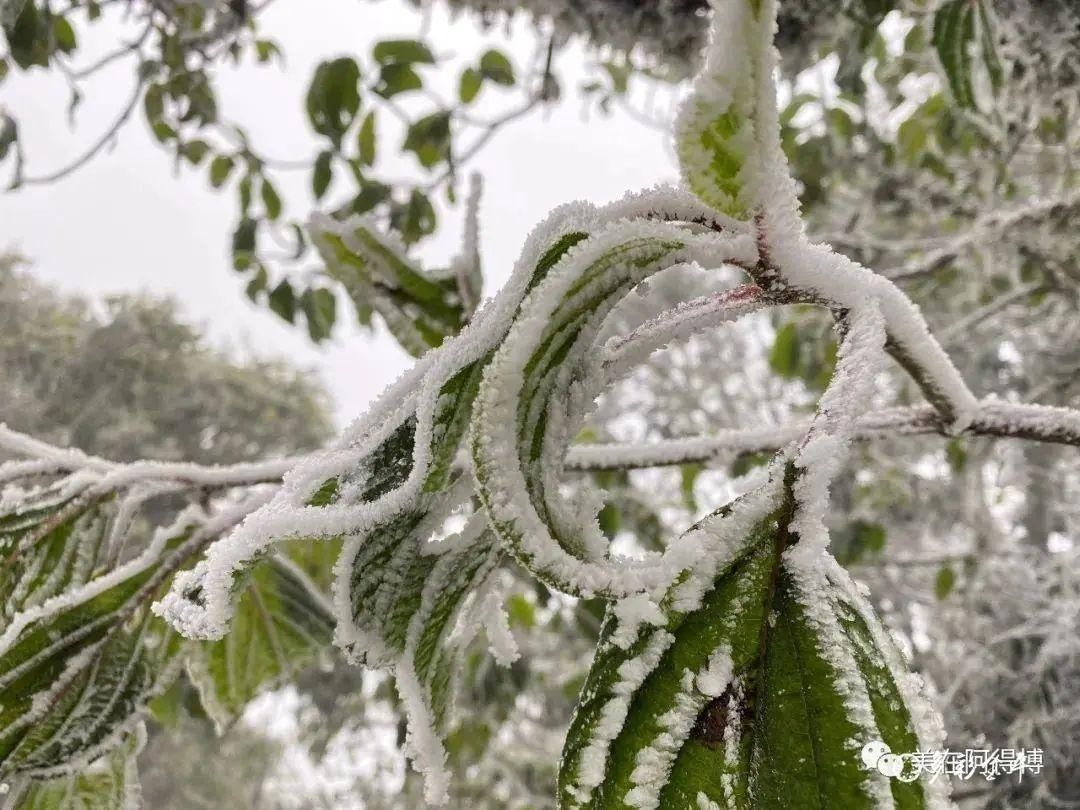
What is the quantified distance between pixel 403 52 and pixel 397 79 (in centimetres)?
4

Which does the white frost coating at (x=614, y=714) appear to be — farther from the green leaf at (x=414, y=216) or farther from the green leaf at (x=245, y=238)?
the green leaf at (x=245, y=238)

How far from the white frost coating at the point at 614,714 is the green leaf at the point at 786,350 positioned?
4.73 feet

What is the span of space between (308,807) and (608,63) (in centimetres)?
925

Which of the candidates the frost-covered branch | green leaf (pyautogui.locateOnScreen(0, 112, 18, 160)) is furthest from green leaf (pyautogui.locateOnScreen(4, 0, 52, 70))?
the frost-covered branch

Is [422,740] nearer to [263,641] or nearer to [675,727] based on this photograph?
[675,727]

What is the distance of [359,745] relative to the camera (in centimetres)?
667

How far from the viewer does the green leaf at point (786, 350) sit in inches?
62.8

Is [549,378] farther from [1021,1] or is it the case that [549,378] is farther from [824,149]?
[824,149]

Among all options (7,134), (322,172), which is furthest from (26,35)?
(322,172)

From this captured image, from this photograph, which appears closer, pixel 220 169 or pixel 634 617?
pixel 634 617

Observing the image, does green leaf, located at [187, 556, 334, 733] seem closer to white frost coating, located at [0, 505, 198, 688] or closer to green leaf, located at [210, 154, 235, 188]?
white frost coating, located at [0, 505, 198, 688]

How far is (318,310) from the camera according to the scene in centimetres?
134

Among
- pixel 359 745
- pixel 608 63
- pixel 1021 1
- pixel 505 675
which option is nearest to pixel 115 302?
pixel 359 745

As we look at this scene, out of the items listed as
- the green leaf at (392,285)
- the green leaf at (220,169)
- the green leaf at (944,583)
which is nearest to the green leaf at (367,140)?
the green leaf at (220,169)
